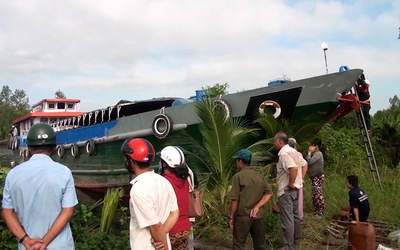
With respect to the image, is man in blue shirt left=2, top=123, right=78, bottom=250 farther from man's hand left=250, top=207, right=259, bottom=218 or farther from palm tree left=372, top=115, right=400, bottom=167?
palm tree left=372, top=115, right=400, bottom=167

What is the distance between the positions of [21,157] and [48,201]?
538 inches

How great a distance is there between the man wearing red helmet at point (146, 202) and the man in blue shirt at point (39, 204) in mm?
440

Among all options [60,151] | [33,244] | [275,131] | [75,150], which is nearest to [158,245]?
[33,244]

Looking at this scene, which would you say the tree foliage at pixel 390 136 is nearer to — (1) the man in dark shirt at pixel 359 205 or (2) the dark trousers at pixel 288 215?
(1) the man in dark shirt at pixel 359 205

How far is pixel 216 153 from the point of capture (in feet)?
22.5

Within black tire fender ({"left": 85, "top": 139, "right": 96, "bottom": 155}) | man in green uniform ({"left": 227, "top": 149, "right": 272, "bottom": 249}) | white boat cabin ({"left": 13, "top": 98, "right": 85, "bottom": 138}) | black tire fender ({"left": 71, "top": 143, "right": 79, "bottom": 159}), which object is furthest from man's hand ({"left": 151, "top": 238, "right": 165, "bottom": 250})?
white boat cabin ({"left": 13, "top": 98, "right": 85, "bottom": 138})

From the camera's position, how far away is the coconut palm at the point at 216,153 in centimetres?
678

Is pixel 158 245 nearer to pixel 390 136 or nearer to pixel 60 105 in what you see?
pixel 390 136

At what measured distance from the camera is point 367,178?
888 cm

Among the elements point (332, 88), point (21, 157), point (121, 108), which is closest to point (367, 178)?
point (332, 88)

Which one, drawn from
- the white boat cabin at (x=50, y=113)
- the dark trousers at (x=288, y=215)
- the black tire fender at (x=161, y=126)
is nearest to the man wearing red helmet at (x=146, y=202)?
the dark trousers at (x=288, y=215)

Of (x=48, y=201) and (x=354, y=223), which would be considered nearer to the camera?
(x=48, y=201)

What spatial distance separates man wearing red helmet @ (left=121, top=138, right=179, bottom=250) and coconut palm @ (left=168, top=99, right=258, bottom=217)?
404 centimetres

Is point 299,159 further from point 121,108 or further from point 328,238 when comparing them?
point 121,108
